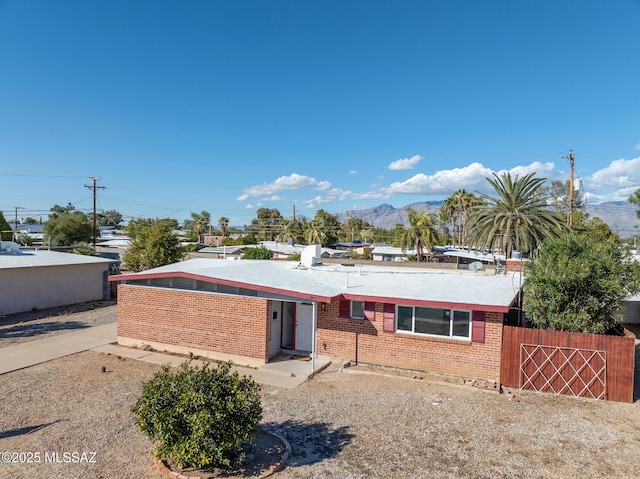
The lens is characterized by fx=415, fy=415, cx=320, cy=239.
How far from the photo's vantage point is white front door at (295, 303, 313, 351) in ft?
49.2

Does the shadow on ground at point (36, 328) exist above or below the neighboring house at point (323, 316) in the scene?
below

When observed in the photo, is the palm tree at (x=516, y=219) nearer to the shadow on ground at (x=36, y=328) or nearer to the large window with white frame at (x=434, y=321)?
the large window with white frame at (x=434, y=321)

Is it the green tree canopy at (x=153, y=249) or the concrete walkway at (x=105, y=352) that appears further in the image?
the green tree canopy at (x=153, y=249)

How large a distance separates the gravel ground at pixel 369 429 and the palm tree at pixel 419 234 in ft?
102

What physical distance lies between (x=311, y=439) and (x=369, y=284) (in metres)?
7.28

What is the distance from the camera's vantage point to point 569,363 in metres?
11.6

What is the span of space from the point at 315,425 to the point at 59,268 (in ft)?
69.7

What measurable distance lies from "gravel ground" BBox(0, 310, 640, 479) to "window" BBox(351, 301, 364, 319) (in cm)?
213

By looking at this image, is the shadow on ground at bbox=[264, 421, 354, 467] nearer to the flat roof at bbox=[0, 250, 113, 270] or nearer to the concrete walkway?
the concrete walkway

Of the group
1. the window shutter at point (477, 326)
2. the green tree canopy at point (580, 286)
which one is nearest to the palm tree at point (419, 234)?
the green tree canopy at point (580, 286)

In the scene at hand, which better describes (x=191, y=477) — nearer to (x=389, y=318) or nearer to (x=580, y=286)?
(x=389, y=318)

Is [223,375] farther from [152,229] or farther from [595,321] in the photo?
[152,229]

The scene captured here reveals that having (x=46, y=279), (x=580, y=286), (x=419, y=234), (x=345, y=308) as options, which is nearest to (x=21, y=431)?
(x=345, y=308)

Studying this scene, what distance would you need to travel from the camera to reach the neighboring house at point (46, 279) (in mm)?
21594
